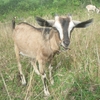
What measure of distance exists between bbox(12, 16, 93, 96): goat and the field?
0.22m

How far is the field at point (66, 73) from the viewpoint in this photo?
11.6ft

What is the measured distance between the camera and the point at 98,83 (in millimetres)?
3613

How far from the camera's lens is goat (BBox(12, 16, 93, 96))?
359 cm

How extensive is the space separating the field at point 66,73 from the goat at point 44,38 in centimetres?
22

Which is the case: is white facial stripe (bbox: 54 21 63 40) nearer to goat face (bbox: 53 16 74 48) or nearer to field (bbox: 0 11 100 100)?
goat face (bbox: 53 16 74 48)

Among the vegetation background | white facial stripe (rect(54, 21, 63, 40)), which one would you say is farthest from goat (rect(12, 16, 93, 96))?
the vegetation background

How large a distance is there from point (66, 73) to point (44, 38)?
800mm

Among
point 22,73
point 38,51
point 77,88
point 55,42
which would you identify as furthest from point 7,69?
point 77,88

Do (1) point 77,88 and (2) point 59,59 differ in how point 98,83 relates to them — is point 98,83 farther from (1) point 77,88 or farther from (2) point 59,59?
(2) point 59,59

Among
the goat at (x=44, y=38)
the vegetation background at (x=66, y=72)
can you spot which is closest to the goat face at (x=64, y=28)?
the goat at (x=44, y=38)

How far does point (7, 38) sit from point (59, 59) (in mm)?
1970

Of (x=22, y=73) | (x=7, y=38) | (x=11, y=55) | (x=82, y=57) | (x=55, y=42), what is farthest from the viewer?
(x=7, y=38)

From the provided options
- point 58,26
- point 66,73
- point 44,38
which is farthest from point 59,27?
point 66,73

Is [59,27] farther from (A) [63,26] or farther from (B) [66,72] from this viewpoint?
(B) [66,72]
